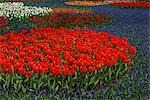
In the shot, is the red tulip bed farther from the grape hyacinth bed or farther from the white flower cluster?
the white flower cluster

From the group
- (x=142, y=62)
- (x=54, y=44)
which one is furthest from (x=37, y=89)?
(x=142, y=62)

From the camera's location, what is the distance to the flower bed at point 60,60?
7.53m

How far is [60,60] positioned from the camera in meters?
8.26

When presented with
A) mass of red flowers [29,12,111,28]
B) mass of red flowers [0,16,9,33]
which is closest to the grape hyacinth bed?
mass of red flowers [0,16,9,33]

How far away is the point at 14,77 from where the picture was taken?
7.48 m

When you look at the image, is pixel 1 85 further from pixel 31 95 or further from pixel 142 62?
pixel 142 62

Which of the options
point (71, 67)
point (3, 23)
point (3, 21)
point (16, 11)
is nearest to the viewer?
point (71, 67)

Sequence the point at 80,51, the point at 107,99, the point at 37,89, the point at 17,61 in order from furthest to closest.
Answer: the point at 80,51 < the point at 17,61 < the point at 37,89 < the point at 107,99

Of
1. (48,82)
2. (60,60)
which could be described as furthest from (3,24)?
(48,82)

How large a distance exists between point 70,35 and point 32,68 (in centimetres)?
306

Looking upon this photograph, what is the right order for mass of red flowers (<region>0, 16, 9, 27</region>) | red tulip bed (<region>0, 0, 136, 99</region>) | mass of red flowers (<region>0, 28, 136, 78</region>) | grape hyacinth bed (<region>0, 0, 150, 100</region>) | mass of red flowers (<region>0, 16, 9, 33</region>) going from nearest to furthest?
grape hyacinth bed (<region>0, 0, 150, 100</region>)
red tulip bed (<region>0, 0, 136, 99</region>)
mass of red flowers (<region>0, 28, 136, 78</region>)
mass of red flowers (<region>0, 16, 9, 33</region>)
mass of red flowers (<region>0, 16, 9, 27</region>)

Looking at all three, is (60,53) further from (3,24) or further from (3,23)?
(3,23)

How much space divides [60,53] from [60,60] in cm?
60

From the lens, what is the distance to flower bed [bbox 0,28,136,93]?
7.53 metres
